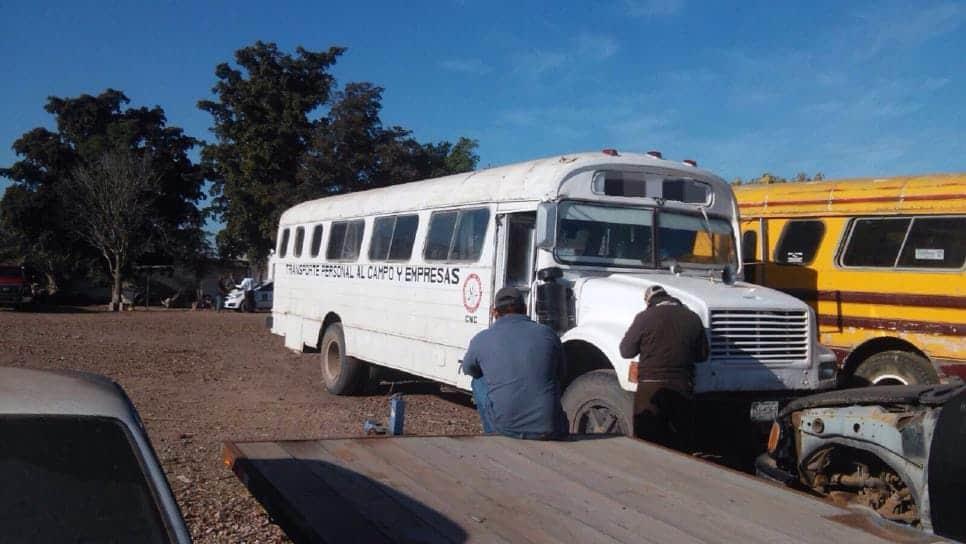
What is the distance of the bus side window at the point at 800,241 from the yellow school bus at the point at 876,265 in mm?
12

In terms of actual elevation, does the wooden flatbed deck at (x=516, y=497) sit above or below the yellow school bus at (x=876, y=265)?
below

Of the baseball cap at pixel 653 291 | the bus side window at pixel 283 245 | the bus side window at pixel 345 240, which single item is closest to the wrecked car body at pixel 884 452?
the baseball cap at pixel 653 291

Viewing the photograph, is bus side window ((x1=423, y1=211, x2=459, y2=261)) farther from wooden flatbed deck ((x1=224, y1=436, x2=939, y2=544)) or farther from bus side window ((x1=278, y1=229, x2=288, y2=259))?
bus side window ((x1=278, y1=229, x2=288, y2=259))

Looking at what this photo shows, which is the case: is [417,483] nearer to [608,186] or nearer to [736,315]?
[736,315]

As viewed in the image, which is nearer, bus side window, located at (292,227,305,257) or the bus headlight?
the bus headlight

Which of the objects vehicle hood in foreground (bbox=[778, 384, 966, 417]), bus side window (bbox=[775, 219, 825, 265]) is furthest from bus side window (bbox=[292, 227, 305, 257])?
vehicle hood in foreground (bbox=[778, 384, 966, 417])

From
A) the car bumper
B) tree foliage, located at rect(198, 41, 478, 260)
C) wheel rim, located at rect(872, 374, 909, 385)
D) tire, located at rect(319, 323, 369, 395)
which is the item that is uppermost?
tree foliage, located at rect(198, 41, 478, 260)

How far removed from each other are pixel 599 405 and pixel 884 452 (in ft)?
8.08

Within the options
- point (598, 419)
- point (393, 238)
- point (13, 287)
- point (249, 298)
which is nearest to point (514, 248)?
point (598, 419)

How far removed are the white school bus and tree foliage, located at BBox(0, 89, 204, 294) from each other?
29.8 meters

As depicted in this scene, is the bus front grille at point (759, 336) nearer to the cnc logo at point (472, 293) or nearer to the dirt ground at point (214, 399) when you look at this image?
the cnc logo at point (472, 293)

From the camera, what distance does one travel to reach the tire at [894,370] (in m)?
8.77

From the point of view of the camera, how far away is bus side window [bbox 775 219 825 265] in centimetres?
1009

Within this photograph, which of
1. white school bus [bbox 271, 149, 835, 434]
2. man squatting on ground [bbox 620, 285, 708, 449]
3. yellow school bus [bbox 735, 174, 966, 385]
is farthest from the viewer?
yellow school bus [bbox 735, 174, 966, 385]
